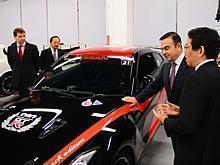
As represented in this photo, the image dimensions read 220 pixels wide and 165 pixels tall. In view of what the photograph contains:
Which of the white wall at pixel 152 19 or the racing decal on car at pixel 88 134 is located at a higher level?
the white wall at pixel 152 19

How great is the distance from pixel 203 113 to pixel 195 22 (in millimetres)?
6054

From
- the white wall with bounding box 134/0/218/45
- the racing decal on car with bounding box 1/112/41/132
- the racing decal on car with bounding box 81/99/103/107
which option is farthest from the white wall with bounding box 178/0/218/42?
the racing decal on car with bounding box 1/112/41/132

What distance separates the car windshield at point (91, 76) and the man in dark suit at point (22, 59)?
4.31 feet

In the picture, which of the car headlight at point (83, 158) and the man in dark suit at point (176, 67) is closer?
the car headlight at point (83, 158)

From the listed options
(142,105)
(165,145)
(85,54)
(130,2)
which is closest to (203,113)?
(142,105)

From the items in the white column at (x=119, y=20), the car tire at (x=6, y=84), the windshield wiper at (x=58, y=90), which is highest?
the white column at (x=119, y=20)

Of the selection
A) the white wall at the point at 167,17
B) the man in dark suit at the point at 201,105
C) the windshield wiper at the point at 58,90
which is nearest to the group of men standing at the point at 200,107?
the man in dark suit at the point at 201,105

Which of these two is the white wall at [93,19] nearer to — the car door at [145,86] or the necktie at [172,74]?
the car door at [145,86]

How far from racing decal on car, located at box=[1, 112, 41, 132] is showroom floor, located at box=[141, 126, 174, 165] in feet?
4.81

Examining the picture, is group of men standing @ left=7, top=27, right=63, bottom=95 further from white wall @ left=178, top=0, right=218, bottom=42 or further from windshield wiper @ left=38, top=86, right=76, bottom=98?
white wall @ left=178, top=0, right=218, bottom=42

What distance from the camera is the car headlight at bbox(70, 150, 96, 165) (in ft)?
6.77

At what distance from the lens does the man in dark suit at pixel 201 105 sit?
1.55m

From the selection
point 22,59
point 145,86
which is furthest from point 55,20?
point 145,86

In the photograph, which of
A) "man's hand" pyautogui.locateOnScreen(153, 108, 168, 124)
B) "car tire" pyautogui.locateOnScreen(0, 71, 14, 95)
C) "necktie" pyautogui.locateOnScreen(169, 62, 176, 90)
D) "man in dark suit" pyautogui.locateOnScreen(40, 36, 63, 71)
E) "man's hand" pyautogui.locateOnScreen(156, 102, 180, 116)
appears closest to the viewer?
"man's hand" pyautogui.locateOnScreen(153, 108, 168, 124)
